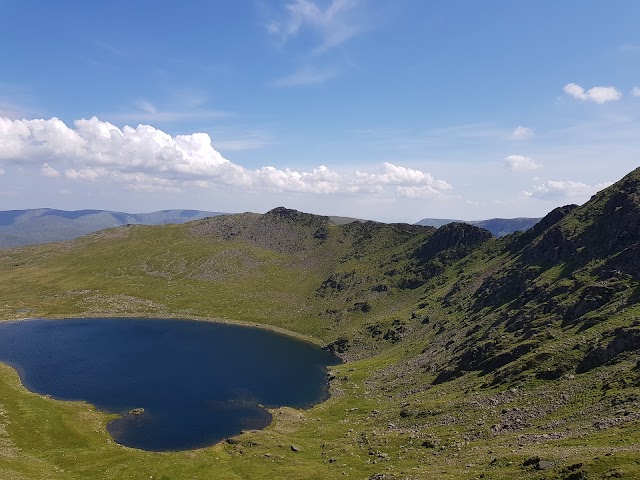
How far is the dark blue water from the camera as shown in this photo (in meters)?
111

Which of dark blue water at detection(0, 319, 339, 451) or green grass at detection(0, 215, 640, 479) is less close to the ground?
green grass at detection(0, 215, 640, 479)

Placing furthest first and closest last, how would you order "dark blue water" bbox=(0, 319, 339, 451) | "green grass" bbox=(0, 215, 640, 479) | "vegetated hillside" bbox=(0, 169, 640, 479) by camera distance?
"dark blue water" bbox=(0, 319, 339, 451) < "vegetated hillside" bbox=(0, 169, 640, 479) < "green grass" bbox=(0, 215, 640, 479)

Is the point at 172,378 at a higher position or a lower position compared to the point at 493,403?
lower

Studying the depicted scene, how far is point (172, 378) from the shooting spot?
14712cm

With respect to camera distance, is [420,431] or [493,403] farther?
[493,403]

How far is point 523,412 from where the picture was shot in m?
81.6

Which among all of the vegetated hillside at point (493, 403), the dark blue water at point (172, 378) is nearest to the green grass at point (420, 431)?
the vegetated hillside at point (493, 403)

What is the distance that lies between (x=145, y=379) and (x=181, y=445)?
173ft

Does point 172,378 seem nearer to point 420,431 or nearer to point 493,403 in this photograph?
point 420,431

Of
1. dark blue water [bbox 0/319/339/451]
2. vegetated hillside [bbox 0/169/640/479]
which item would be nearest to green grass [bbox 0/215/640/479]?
vegetated hillside [bbox 0/169/640/479]

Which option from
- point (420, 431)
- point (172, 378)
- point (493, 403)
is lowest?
point (172, 378)

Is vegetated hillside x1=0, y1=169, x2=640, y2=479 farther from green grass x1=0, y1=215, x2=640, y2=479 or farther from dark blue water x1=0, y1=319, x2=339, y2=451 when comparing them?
dark blue water x1=0, y1=319, x2=339, y2=451

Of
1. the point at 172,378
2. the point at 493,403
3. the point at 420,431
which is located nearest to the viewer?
the point at 420,431

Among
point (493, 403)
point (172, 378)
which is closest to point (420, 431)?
point (493, 403)
